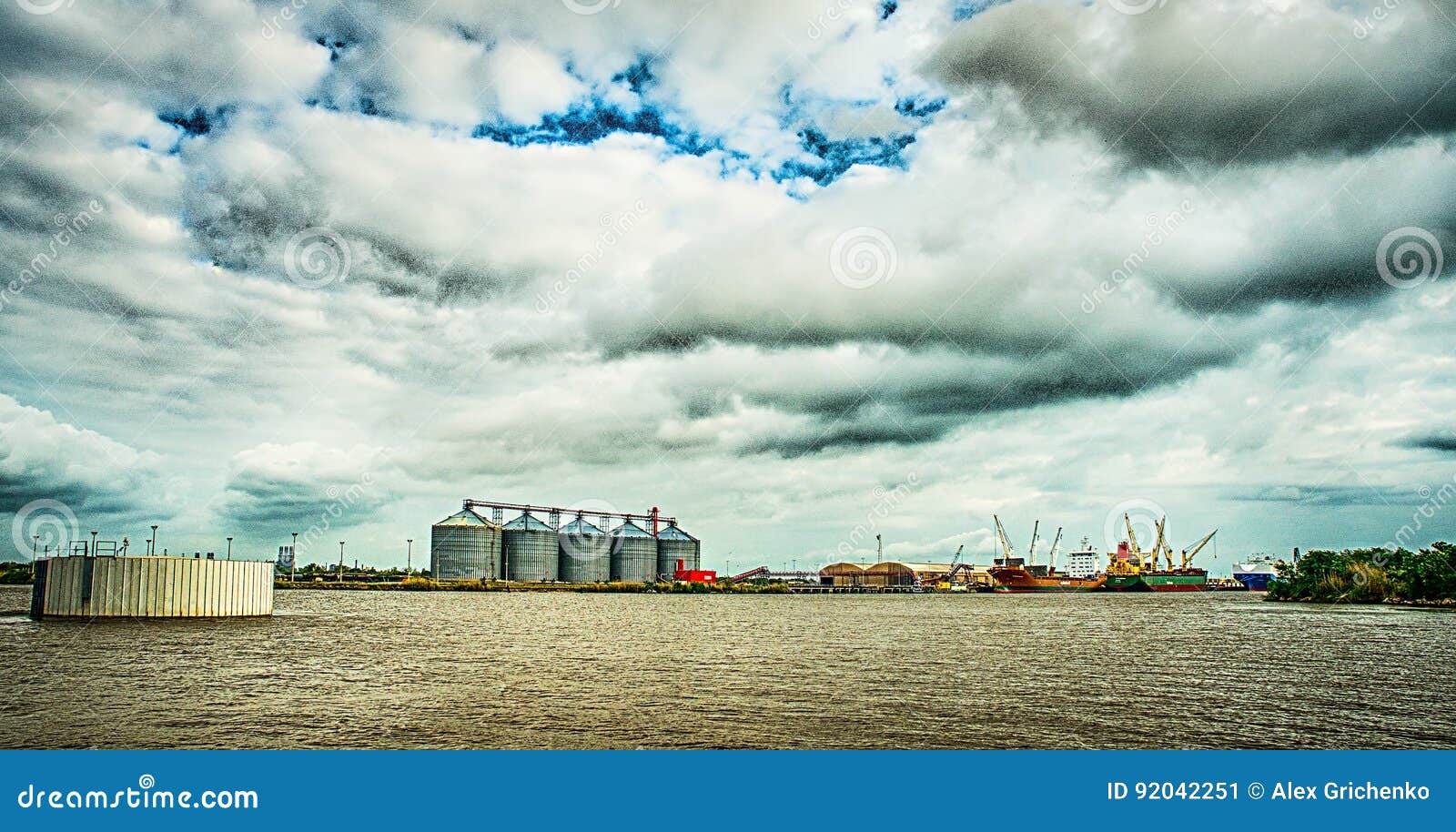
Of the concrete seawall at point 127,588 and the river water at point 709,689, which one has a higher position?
the concrete seawall at point 127,588

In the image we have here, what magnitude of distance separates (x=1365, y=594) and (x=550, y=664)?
534 feet

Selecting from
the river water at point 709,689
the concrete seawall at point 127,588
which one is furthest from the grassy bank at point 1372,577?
the concrete seawall at point 127,588

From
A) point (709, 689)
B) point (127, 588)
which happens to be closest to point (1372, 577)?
point (709, 689)

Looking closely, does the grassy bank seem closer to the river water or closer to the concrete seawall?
the river water

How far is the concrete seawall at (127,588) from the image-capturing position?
260 feet

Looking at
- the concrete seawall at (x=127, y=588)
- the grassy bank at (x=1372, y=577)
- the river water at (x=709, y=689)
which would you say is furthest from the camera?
the grassy bank at (x=1372, y=577)

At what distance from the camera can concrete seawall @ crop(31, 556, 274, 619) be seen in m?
79.3

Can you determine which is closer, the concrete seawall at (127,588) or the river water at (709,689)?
the river water at (709,689)

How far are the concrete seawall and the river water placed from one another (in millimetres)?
2761

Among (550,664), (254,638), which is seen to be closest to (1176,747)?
(550,664)

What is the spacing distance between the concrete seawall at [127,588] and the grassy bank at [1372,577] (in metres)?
161

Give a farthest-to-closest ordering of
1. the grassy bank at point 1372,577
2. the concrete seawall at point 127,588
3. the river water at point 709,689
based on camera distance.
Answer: the grassy bank at point 1372,577 → the concrete seawall at point 127,588 → the river water at point 709,689

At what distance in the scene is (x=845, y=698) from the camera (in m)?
37.9

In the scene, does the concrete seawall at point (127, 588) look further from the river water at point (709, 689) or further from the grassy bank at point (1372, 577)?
the grassy bank at point (1372, 577)
